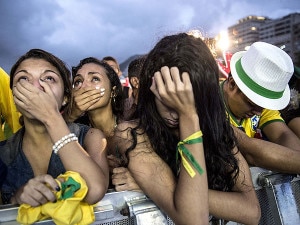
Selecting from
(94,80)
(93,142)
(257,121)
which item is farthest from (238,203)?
(94,80)

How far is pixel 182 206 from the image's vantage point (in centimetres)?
131

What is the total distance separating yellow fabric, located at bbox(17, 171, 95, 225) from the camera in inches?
43.1

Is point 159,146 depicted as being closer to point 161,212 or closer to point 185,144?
point 185,144

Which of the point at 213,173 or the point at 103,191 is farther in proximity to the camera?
the point at 213,173

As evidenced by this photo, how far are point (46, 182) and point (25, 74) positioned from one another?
80 centimetres

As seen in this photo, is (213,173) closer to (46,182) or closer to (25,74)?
(46,182)

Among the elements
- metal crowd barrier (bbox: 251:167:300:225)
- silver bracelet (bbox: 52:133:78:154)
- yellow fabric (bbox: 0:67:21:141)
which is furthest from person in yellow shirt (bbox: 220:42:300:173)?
yellow fabric (bbox: 0:67:21:141)

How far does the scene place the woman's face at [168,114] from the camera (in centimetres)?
156

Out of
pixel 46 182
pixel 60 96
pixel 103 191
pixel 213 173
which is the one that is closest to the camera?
pixel 46 182

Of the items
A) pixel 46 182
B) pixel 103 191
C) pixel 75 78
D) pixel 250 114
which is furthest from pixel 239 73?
pixel 46 182

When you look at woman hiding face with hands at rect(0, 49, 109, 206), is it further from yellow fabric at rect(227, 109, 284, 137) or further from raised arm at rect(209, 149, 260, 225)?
yellow fabric at rect(227, 109, 284, 137)

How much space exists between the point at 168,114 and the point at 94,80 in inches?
53.6

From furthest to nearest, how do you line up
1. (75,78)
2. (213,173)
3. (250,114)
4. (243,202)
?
(75,78) < (250,114) < (213,173) < (243,202)

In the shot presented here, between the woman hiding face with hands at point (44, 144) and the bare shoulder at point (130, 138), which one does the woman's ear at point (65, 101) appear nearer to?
the woman hiding face with hands at point (44, 144)
